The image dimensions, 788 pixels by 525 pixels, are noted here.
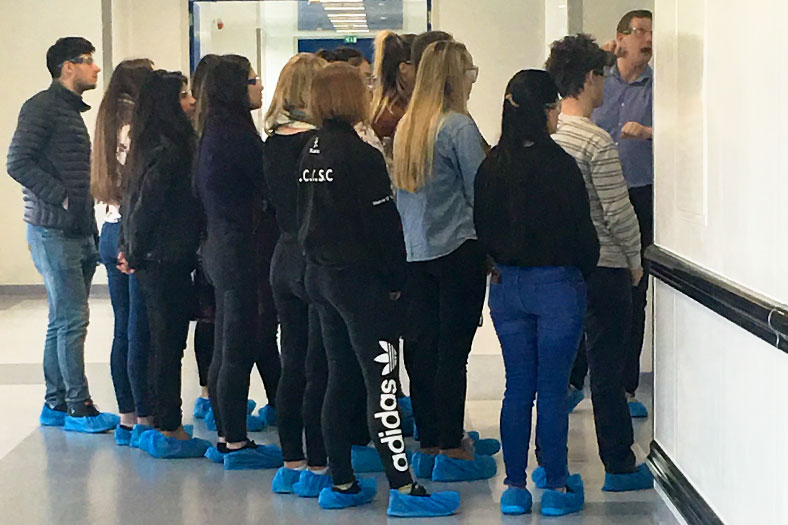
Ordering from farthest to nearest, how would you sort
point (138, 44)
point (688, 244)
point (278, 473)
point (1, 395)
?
point (138, 44) < point (1, 395) < point (278, 473) < point (688, 244)

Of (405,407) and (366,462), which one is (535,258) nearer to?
(366,462)

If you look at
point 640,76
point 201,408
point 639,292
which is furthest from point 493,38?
point 201,408

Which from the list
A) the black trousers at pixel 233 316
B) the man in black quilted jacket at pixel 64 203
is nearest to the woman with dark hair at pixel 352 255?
the black trousers at pixel 233 316

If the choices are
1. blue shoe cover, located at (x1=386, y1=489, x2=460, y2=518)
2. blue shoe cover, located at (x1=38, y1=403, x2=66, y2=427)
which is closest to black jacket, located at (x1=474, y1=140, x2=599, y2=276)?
blue shoe cover, located at (x1=386, y1=489, x2=460, y2=518)

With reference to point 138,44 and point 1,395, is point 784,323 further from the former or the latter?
point 138,44

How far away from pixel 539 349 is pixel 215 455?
1577 mm

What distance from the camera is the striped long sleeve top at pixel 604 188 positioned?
3811mm

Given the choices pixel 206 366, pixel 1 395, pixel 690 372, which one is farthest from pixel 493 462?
pixel 1 395

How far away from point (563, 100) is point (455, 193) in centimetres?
51

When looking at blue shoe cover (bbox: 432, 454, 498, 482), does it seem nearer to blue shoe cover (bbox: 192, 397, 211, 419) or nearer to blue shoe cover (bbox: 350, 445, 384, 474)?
blue shoe cover (bbox: 350, 445, 384, 474)

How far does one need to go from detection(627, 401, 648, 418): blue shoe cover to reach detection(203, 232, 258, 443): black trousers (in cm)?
187

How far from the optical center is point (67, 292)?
509 centimetres

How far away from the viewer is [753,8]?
2.59 m

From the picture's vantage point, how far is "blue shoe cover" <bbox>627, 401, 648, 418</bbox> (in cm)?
518
